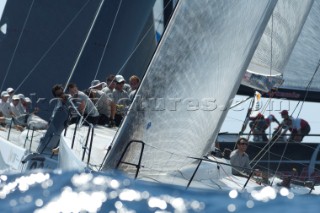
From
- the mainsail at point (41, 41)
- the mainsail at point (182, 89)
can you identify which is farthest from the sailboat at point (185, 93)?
the mainsail at point (41, 41)

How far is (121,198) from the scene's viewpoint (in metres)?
6.91

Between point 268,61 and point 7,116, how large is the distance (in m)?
3.85

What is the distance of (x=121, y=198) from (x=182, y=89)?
1.37 m

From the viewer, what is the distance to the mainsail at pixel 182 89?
26.1ft

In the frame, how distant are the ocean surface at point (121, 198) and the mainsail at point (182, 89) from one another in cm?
30

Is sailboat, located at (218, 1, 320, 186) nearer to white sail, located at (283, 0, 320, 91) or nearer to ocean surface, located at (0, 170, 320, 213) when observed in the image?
white sail, located at (283, 0, 320, 91)

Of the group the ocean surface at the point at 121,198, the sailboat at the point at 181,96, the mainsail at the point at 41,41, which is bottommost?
the mainsail at the point at 41,41

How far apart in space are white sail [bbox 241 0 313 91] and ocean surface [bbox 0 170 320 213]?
8.32 ft

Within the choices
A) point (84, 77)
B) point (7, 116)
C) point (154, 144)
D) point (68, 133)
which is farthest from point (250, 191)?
point (7, 116)

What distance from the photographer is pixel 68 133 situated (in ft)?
A: 32.3

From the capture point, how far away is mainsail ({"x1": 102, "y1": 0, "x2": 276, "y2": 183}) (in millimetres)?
7957

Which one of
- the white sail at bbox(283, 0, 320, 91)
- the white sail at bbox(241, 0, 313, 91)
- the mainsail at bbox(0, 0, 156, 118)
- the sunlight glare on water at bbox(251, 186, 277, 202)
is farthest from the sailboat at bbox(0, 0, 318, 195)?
the mainsail at bbox(0, 0, 156, 118)

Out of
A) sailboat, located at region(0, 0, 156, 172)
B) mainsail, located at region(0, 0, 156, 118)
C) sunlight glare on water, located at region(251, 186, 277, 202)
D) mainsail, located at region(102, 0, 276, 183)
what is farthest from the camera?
mainsail, located at region(0, 0, 156, 118)

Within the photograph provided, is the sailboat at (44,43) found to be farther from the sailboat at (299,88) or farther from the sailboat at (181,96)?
the sailboat at (181,96)
